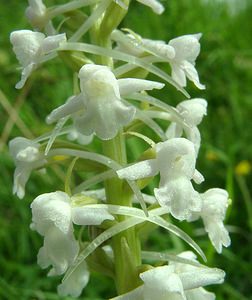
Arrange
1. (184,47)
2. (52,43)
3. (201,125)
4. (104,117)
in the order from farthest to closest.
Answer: (201,125) → (184,47) → (52,43) → (104,117)

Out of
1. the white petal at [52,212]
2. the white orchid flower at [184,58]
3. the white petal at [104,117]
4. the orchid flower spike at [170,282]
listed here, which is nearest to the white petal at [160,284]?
the orchid flower spike at [170,282]

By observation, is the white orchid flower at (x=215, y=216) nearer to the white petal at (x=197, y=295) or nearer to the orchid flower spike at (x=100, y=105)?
the white petal at (x=197, y=295)

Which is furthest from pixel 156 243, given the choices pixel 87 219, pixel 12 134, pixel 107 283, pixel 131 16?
pixel 131 16

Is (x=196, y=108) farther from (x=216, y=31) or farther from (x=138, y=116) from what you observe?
(x=216, y=31)

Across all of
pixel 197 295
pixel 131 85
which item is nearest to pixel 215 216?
pixel 197 295

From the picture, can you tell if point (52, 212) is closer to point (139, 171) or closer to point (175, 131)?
point (139, 171)

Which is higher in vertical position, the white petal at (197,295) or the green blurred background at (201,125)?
the white petal at (197,295)
